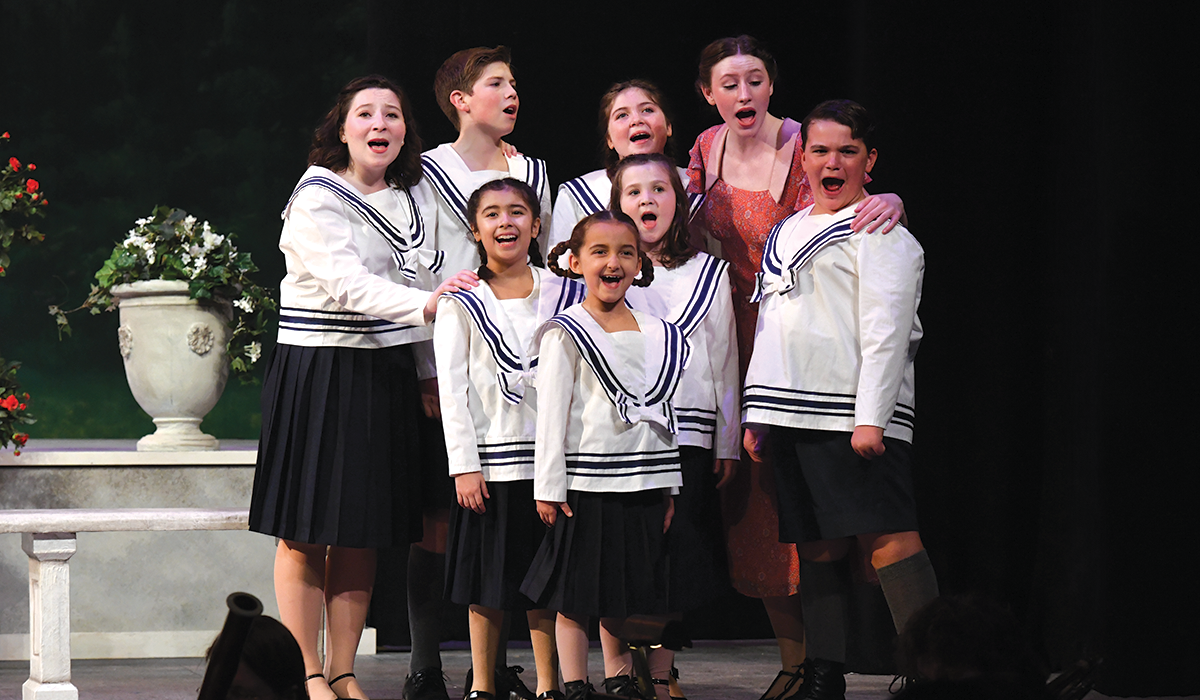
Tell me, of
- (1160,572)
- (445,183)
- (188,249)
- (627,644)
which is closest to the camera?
(627,644)

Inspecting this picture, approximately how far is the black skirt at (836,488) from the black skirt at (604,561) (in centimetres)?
36

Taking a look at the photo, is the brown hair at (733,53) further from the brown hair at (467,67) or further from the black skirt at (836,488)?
the black skirt at (836,488)

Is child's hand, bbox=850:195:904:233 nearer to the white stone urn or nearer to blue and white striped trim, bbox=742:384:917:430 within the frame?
blue and white striped trim, bbox=742:384:917:430

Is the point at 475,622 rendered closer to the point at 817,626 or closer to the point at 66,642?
the point at 817,626

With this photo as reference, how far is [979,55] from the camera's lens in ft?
13.6

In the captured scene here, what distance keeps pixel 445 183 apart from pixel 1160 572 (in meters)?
2.25

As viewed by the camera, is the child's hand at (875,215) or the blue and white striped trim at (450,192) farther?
the blue and white striped trim at (450,192)

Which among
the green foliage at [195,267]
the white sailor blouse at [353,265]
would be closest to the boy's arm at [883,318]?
the white sailor blouse at [353,265]

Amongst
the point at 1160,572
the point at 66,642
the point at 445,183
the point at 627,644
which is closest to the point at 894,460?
the point at 627,644

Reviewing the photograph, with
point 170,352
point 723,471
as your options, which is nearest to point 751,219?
point 723,471

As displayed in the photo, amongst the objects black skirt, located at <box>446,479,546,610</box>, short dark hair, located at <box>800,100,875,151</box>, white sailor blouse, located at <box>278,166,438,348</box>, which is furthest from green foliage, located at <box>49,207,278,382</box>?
short dark hair, located at <box>800,100,875,151</box>

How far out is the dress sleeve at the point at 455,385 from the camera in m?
3.19

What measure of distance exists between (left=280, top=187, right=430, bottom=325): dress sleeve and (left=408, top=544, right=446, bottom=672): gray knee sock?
0.67 m

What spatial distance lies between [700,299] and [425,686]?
1.22 m
